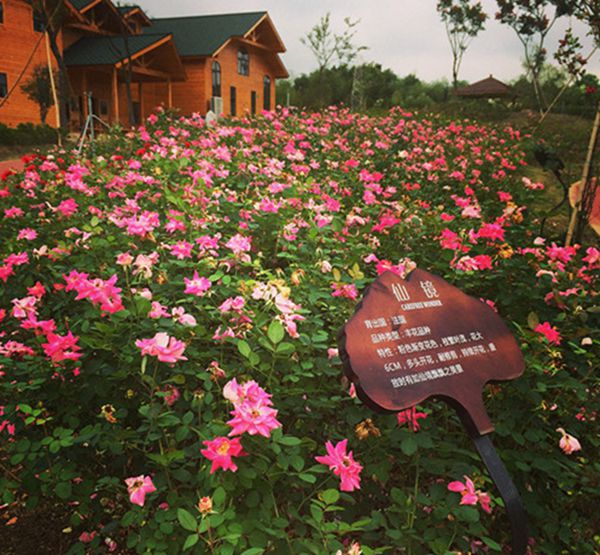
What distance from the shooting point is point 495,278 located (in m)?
2.89

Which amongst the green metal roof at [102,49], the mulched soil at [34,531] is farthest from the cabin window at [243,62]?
the mulched soil at [34,531]

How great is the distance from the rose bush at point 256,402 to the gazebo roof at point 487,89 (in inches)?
1458

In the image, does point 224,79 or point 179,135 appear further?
point 224,79

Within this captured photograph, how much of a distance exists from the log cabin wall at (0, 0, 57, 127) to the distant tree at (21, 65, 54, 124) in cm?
29

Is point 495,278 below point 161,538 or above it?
above

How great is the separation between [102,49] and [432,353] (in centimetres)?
2225

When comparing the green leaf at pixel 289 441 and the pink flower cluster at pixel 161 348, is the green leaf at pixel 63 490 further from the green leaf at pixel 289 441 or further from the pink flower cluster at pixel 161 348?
the green leaf at pixel 289 441

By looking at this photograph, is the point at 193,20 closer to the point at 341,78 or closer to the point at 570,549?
the point at 341,78

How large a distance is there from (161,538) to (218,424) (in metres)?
0.35

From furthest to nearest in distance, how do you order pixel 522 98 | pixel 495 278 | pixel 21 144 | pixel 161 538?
pixel 522 98, pixel 21 144, pixel 495 278, pixel 161 538

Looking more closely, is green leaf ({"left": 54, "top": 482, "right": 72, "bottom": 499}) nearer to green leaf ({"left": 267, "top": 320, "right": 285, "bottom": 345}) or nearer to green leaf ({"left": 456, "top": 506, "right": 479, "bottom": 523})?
green leaf ({"left": 267, "top": 320, "right": 285, "bottom": 345})

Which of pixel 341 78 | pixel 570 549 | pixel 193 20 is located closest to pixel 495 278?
pixel 570 549

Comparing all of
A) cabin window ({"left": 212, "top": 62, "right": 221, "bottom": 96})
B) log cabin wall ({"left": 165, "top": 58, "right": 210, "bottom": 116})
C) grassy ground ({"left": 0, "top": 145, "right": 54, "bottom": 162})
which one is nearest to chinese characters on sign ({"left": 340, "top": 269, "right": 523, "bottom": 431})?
grassy ground ({"left": 0, "top": 145, "right": 54, "bottom": 162})

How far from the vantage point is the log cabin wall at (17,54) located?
17.2 m
